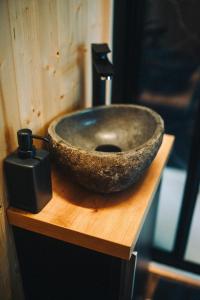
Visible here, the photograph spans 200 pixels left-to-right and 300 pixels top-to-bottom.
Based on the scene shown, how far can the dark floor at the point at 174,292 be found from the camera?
157 centimetres

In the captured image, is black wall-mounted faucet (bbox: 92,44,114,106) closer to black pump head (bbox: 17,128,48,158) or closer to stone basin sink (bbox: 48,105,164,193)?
stone basin sink (bbox: 48,105,164,193)

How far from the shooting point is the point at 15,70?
826mm

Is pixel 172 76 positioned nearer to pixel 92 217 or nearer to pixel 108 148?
pixel 108 148

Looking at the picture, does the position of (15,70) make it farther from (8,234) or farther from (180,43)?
(180,43)

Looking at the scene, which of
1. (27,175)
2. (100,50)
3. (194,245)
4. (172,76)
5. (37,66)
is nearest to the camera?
(27,175)

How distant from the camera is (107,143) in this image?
46.9 inches

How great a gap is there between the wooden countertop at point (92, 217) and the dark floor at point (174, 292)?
879 millimetres

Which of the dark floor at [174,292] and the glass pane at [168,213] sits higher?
the glass pane at [168,213]

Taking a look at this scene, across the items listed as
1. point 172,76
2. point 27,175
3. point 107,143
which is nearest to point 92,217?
point 27,175

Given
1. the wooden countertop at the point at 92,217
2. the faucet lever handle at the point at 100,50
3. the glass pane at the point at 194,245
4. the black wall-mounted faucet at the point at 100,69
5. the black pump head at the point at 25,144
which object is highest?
the faucet lever handle at the point at 100,50

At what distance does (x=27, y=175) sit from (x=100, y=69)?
0.44 m

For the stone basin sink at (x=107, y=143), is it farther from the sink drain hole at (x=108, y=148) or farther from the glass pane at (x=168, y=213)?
the glass pane at (x=168, y=213)

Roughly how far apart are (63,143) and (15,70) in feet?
0.79

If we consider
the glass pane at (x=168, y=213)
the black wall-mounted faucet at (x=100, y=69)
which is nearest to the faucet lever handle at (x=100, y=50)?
the black wall-mounted faucet at (x=100, y=69)
